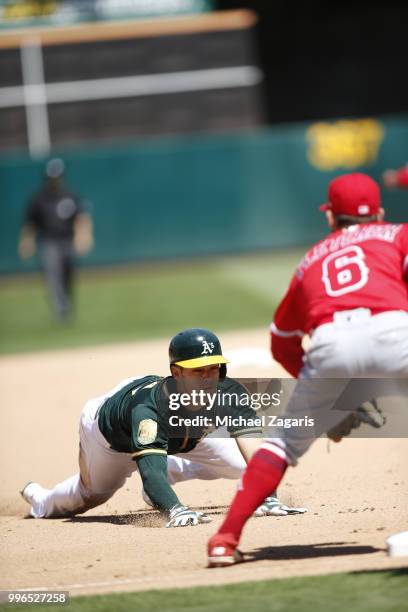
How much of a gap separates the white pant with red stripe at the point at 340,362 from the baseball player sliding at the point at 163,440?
2.12 feet

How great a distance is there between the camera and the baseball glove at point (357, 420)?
5.04 m

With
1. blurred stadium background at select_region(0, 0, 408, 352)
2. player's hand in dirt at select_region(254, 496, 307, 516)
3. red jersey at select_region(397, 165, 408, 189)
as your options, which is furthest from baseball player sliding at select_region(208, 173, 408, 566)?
blurred stadium background at select_region(0, 0, 408, 352)

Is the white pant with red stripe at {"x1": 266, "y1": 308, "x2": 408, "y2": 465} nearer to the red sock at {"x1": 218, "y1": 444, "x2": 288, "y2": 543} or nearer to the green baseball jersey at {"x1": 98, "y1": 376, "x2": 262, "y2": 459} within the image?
the red sock at {"x1": 218, "y1": 444, "x2": 288, "y2": 543}

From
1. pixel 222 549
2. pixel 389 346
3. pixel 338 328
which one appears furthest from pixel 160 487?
pixel 389 346

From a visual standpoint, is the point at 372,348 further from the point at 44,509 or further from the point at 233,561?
the point at 44,509

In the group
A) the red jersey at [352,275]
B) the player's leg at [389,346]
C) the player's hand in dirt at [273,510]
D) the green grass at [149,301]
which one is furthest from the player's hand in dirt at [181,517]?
the green grass at [149,301]

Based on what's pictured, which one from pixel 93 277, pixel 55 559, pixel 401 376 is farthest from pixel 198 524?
pixel 93 277

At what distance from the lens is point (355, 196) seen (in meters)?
5.00

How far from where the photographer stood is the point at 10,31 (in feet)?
69.8

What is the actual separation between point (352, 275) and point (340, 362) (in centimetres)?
39

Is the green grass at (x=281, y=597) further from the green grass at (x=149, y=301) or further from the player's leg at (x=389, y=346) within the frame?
the green grass at (x=149, y=301)

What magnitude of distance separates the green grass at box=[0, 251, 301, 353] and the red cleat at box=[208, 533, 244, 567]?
353 inches

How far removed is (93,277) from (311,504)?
14.9 metres

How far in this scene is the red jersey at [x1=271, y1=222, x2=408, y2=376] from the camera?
15.6 ft
